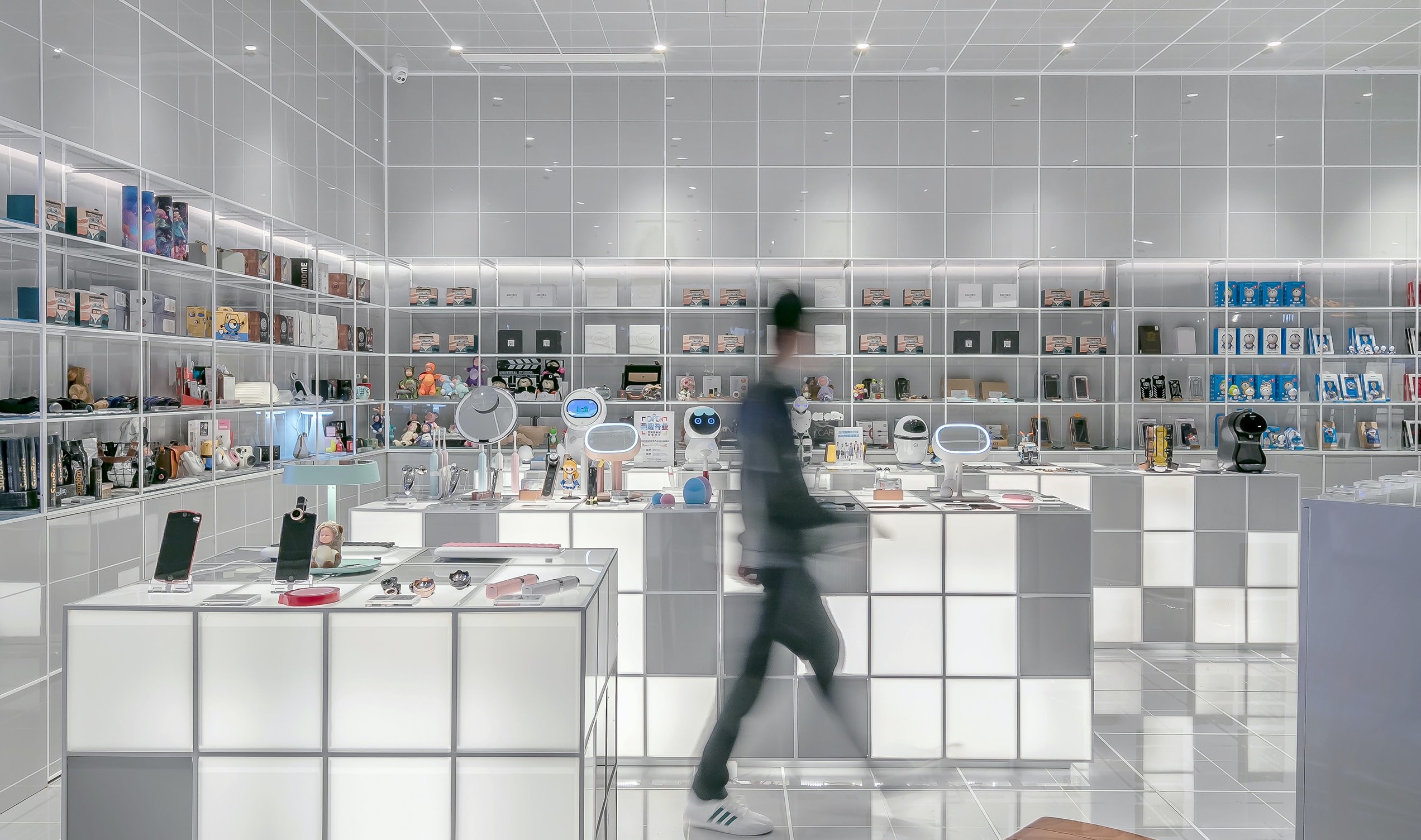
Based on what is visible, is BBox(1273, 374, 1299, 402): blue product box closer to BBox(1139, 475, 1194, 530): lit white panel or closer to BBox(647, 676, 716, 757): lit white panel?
BBox(1139, 475, 1194, 530): lit white panel

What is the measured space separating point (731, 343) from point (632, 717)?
14.1 feet

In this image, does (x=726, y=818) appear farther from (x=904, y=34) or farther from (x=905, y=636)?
(x=904, y=34)

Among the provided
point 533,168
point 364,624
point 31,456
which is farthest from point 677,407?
point 364,624

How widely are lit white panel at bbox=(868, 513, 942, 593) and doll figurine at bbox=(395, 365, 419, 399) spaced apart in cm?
491

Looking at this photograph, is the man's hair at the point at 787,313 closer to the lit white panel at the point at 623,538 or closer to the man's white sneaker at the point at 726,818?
the lit white panel at the point at 623,538

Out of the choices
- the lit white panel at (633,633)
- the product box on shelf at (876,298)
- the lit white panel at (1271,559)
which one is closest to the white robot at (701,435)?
the lit white panel at (633,633)

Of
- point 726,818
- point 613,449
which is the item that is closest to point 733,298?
point 613,449

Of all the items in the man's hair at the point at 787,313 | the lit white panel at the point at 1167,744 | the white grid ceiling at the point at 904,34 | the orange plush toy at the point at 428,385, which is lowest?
the lit white panel at the point at 1167,744

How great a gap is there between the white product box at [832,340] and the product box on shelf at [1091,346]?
199 cm

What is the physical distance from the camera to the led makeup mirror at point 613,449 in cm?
407

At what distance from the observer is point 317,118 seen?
590 cm

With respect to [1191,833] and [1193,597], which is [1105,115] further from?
[1191,833]

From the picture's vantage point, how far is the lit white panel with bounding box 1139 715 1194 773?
381 cm

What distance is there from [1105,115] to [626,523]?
5.70 metres
